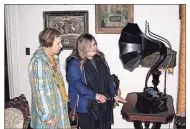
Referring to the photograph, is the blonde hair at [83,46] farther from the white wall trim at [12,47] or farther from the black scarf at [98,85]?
the white wall trim at [12,47]

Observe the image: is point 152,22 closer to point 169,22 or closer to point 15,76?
point 169,22

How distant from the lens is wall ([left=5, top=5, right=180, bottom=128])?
3.06 meters

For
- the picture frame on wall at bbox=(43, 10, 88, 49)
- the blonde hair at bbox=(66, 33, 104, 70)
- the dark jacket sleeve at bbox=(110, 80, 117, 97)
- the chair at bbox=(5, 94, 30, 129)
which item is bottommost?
the chair at bbox=(5, 94, 30, 129)

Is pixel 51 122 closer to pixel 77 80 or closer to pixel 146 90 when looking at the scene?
pixel 77 80

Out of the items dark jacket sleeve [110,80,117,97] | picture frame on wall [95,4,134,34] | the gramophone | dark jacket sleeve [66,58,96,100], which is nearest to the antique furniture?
the gramophone

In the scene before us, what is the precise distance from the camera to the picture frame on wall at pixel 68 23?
126 inches

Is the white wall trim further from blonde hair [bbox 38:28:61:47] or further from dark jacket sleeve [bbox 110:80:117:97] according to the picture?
dark jacket sleeve [bbox 110:80:117:97]

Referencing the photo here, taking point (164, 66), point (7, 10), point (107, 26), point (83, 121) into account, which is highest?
point (7, 10)

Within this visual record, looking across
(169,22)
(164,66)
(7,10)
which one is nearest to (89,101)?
(164,66)

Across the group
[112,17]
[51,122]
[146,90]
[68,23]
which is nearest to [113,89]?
[146,90]

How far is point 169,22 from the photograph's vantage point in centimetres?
305

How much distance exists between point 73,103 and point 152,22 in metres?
1.34

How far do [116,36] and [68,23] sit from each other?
1.99 ft

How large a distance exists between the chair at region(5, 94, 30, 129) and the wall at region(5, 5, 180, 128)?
57 cm
